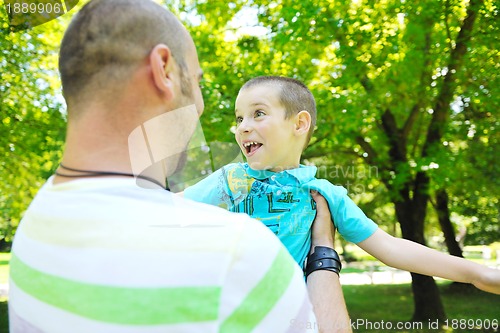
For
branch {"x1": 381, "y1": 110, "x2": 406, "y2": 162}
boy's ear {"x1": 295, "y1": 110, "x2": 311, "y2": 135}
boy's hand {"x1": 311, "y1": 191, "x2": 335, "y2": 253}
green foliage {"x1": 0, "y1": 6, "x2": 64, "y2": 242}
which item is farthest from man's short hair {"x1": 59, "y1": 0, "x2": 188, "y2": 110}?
branch {"x1": 381, "y1": 110, "x2": 406, "y2": 162}

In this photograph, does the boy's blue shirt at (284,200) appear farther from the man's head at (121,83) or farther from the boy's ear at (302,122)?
the man's head at (121,83)

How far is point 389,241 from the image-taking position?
236cm

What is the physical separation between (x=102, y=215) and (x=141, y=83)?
Result: 285 mm

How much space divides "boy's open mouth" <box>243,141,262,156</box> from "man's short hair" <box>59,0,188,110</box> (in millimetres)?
1306

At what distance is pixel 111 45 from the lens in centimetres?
105

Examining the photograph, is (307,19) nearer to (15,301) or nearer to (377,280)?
(15,301)

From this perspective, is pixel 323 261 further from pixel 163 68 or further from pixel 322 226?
pixel 163 68

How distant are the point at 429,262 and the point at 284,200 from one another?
2.24ft

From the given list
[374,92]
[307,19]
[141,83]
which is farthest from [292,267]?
[374,92]

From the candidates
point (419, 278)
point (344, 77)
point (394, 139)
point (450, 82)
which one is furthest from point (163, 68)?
point (419, 278)

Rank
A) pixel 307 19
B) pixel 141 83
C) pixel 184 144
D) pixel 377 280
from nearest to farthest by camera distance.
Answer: pixel 141 83, pixel 184 144, pixel 307 19, pixel 377 280

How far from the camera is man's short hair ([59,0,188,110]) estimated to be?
1049 mm

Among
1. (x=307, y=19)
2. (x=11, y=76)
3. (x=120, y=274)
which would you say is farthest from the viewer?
(x=11, y=76)

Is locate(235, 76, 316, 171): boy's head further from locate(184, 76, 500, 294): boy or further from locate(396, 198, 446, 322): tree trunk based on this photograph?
locate(396, 198, 446, 322): tree trunk
